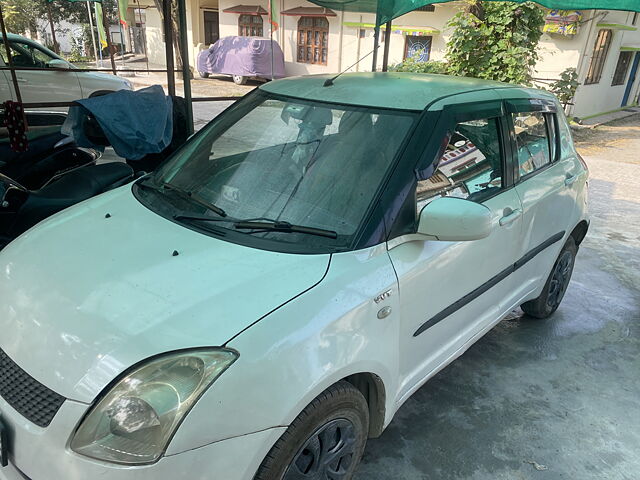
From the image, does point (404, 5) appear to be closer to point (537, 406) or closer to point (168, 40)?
point (168, 40)

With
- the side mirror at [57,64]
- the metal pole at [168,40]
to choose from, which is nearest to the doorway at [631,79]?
the metal pole at [168,40]

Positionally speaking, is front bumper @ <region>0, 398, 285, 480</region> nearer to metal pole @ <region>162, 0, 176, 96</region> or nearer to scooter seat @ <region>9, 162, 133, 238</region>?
scooter seat @ <region>9, 162, 133, 238</region>

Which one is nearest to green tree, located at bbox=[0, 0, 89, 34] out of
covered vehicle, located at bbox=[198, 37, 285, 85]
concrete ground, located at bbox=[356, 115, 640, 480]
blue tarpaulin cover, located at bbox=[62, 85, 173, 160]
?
covered vehicle, located at bbox=[198, 37, 285, 85]

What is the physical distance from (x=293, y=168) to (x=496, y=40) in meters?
8.87

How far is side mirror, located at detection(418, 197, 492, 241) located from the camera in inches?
76.5

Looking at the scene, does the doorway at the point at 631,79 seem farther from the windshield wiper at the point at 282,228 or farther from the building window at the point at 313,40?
the windshield wiper at the point at 282,228

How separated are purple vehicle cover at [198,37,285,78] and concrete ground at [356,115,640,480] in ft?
49.8

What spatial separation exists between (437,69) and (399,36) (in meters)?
5.20

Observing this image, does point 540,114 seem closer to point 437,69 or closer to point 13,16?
point 437,69

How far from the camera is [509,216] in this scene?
2596mm

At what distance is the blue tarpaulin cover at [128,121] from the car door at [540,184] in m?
3.15

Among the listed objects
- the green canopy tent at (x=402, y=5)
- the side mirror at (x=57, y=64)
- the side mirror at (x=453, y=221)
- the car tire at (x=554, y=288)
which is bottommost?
the car tire at (x=554, y=288)

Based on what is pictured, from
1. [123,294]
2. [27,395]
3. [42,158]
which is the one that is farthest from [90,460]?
[42,158]

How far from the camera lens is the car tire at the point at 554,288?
3516 millimetres
